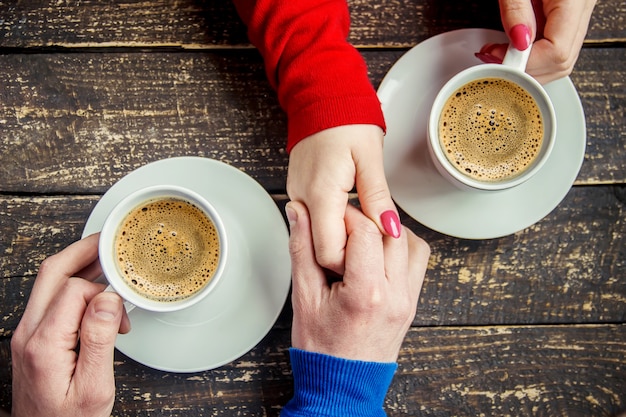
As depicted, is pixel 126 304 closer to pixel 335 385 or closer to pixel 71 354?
pixel 71 354

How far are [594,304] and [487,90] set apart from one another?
0.48 metres

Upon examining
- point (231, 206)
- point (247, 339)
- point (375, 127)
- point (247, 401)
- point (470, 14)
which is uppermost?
point (470, 14)

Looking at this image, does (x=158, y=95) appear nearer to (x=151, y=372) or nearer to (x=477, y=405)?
(x=151, y=372)

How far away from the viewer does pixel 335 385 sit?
94 cm

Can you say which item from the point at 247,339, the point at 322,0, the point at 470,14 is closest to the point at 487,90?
the point at 470,14

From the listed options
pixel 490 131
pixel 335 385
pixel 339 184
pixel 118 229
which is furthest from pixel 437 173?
pixel 118 229

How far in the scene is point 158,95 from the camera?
1120 mm

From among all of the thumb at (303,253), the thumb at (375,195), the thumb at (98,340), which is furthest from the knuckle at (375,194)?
the thumb at (98,340)

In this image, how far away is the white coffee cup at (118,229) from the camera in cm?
91

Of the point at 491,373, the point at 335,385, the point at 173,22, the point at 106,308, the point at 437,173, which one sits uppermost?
the point at 173,22

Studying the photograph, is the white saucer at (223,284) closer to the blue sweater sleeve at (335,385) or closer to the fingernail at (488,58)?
the blue sweater sleeve at (335,385)

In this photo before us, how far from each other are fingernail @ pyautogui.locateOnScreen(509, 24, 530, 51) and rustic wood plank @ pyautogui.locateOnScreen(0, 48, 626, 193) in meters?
0.25

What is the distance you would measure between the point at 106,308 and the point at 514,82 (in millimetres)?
756

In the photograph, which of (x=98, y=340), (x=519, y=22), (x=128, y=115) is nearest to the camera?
(x=98, y=340)
